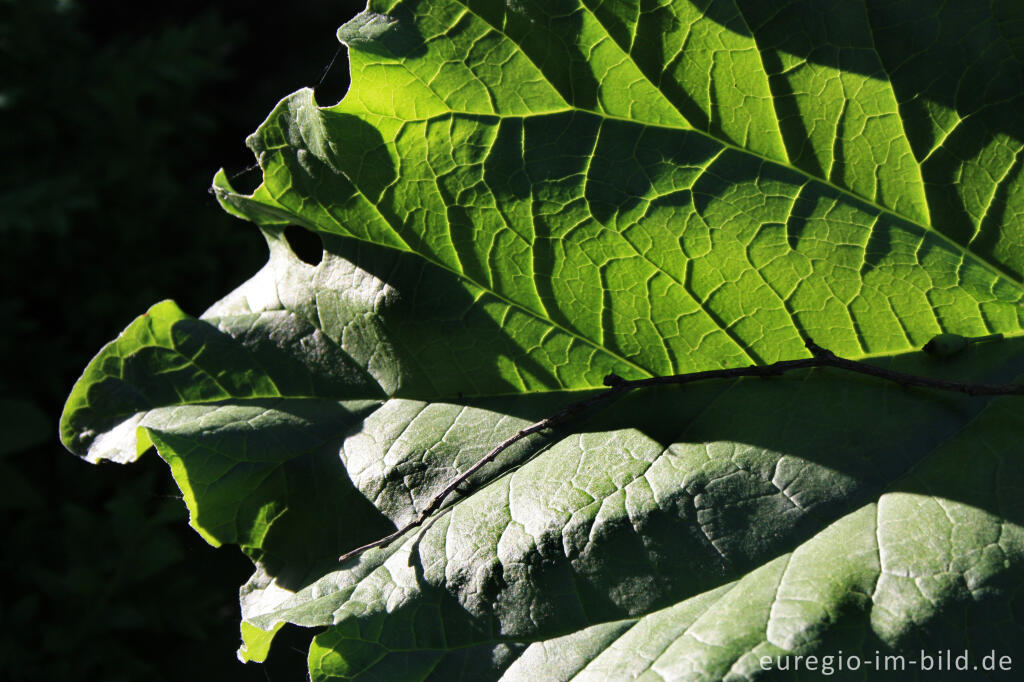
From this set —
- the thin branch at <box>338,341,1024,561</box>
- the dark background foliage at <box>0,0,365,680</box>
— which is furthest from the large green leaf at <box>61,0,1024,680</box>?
the dark background foliage at <box>0,0,365,680</box>

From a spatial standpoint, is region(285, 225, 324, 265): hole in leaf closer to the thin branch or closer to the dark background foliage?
the thin branch

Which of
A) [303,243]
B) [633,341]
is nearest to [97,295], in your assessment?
[303,243]

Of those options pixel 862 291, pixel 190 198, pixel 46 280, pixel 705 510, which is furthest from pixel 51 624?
pixel 862 291

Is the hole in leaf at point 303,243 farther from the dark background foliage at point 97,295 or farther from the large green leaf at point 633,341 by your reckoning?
the dark background foliage at point 97,295

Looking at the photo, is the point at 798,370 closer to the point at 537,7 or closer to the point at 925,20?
the point at 925,20

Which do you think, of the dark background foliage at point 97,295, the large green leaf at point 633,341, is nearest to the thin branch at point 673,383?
the large green leaf at point 633,341

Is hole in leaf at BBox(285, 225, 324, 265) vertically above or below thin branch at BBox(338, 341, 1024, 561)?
above
